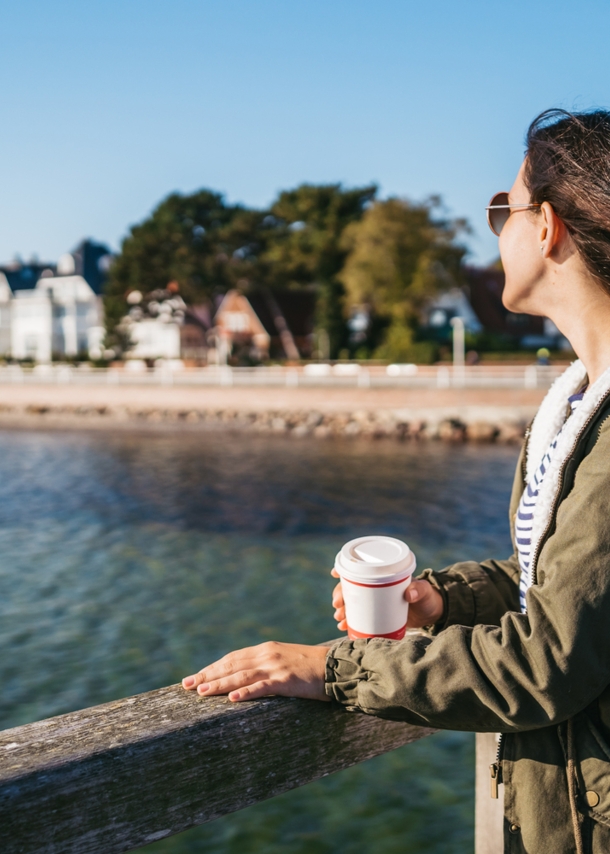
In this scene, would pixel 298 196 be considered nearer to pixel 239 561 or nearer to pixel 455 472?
pixel 455 472

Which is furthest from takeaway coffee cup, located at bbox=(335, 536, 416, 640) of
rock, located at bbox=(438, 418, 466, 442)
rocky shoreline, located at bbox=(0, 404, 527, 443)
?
rock, located at bbox=(438, 418, 466, 442)

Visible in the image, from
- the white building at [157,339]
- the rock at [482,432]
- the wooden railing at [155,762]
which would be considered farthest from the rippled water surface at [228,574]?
the white building at [157,339]

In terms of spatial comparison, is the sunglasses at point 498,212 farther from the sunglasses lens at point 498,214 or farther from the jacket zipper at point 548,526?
the jacket zipper at point 548,526

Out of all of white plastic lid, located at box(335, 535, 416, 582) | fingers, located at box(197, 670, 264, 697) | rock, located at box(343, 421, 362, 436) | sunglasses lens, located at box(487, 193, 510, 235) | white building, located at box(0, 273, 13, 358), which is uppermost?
white building, located at box(0, 273, 13, 358)

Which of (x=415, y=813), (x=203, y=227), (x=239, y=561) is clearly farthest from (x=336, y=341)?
(x=415, y=813)

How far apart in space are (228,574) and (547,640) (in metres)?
8.96

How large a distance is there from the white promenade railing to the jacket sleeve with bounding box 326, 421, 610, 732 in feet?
88.3

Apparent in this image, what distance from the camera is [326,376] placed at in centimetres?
3322

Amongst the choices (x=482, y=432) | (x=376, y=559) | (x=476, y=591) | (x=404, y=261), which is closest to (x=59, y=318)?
(x=404, y=261)

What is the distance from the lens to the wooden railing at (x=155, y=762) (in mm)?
1094

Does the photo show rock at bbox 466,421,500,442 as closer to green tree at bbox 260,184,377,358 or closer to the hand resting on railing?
green tree at bbox 260,184,377,358

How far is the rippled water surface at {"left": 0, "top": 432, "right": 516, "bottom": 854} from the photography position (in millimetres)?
4961

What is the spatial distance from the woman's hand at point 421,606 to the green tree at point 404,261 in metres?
38.1

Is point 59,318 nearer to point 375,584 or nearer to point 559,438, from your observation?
point 375,584
